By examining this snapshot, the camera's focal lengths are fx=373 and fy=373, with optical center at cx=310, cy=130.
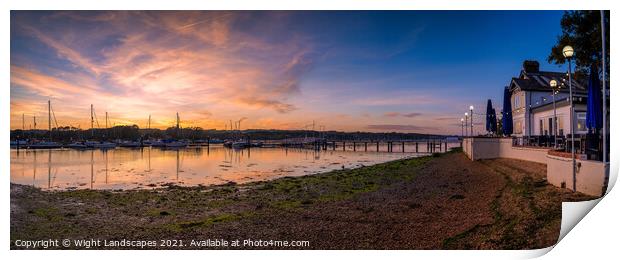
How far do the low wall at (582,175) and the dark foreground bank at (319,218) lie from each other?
25 cm

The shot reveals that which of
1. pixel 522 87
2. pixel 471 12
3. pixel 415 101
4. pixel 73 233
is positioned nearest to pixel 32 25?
pixel 73 233

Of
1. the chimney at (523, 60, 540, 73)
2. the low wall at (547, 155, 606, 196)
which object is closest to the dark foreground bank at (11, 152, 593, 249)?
the low wall at (547, 155, 606, 196)

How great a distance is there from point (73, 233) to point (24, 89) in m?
4.22

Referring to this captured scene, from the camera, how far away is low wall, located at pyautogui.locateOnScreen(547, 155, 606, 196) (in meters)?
7.54

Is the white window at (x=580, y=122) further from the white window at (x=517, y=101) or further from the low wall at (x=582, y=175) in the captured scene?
the low wall at (x=582, y=175)

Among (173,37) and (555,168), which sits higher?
(173,37)

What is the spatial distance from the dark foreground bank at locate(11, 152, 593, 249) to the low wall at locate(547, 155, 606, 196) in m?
0.25

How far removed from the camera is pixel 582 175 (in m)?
7.97

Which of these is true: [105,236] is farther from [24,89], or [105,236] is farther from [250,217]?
[24,89]

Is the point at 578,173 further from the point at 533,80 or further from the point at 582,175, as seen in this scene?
the point at 533,80

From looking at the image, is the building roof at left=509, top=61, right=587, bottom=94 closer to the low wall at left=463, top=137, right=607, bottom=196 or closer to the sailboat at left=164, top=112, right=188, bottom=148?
the low wall at left=463, top=137, right=607, bottom=196

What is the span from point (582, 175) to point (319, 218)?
586 cm

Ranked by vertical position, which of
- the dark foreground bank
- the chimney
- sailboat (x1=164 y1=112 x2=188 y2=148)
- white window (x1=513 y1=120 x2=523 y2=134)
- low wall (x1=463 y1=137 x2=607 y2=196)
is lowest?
Answer: the dark foreground bank

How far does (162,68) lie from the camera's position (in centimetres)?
1230
